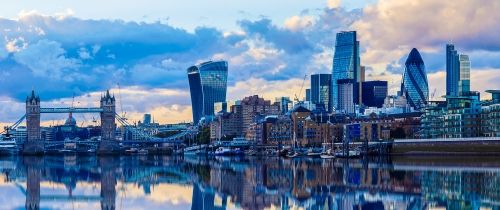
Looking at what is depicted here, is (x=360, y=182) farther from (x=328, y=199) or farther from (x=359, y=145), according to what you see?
(x=359, y=145)

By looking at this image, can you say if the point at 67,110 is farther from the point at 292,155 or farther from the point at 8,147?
the point at 292,155

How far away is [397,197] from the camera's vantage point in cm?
3984

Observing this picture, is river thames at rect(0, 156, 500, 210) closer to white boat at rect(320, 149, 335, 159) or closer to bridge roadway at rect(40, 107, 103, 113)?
white boat at rect(320, 149, 335, 159)

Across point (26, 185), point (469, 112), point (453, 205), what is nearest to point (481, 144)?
point (469, 112)

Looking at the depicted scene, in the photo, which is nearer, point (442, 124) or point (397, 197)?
point (397, 197)

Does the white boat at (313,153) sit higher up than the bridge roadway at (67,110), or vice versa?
the bridge roadway at (67,110)

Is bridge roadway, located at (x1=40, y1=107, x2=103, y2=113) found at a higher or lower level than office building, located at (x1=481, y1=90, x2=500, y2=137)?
higher

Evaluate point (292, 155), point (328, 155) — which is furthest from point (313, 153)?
point (328, 155)

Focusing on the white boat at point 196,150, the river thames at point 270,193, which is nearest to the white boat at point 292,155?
the white boat at point 196,150

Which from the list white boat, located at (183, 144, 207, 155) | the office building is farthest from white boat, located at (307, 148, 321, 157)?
white boat, located at (183, 144, 207, 155)

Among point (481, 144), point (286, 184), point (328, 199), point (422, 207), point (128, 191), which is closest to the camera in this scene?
point (422, 207)

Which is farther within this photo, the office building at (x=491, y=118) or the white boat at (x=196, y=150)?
the white boat at (x=196, y=150)

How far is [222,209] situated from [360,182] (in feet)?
54.5

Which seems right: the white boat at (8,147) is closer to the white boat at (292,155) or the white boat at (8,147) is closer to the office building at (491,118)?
the white boat at (292,155)
